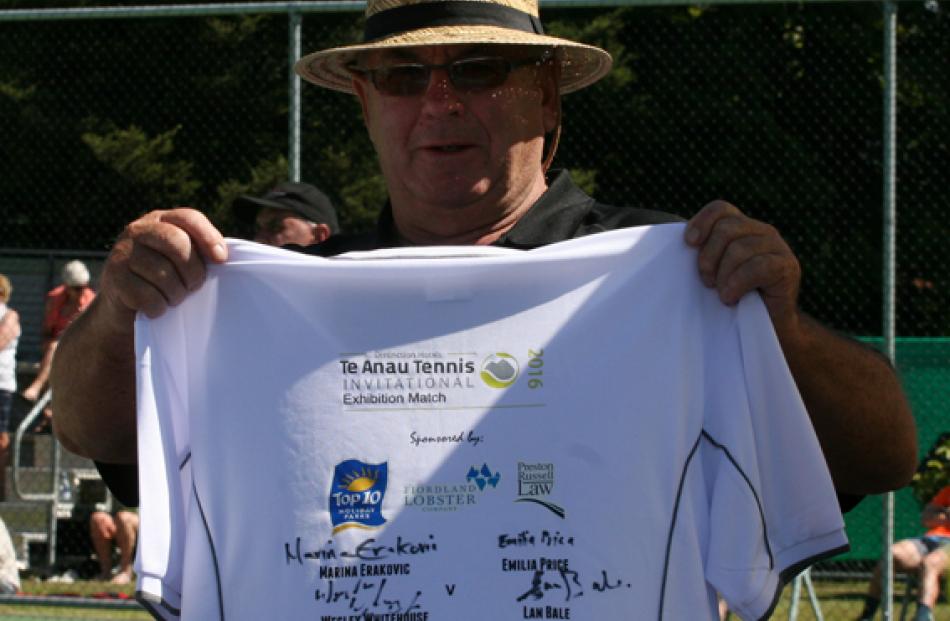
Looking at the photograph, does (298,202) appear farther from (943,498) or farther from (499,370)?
(499,370)

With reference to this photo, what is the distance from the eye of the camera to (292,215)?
6027 mm

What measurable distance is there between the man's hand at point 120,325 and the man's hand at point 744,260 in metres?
0.76

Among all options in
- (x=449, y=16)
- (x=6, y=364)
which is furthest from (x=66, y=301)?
(x=449, y=16)

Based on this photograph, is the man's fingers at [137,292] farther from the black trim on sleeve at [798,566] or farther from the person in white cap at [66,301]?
the person in white cap at [66,301]

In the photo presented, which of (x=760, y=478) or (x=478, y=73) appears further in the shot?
(x=478, y=73)

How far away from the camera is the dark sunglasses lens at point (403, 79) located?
99.2 inches

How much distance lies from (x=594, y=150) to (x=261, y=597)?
7.82 m

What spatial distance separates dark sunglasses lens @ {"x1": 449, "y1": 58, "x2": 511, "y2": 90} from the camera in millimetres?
2492

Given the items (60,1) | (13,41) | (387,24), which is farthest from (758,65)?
(387,24)

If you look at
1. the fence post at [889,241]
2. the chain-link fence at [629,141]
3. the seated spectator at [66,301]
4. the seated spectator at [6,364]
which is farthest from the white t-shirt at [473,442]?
the seated spectator at [66,301]

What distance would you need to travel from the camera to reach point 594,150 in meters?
9.68

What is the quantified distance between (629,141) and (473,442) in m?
8.46

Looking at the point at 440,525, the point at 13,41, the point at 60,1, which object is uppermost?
the point at 60,1

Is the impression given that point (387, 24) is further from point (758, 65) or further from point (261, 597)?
point (758, 65)
